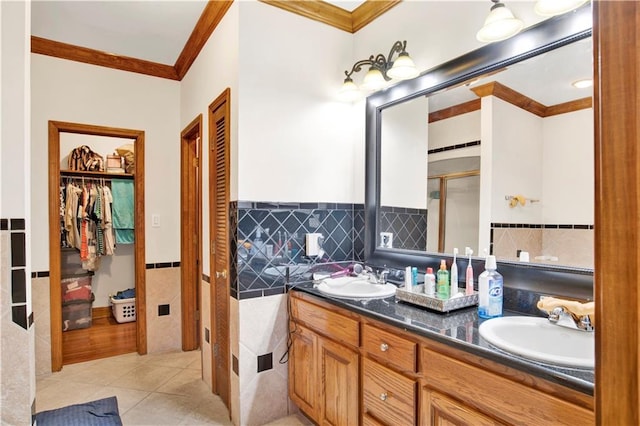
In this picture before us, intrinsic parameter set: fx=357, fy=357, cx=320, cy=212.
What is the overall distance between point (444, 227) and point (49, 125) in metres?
3.01

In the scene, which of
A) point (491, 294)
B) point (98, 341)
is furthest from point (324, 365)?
point (98, 341)

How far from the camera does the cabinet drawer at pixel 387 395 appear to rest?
1322mm

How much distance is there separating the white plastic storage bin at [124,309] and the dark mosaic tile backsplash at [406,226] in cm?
324

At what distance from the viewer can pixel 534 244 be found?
4.99ft

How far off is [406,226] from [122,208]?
3464 millimetres

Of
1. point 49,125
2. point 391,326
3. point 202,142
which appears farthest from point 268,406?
point 49,125

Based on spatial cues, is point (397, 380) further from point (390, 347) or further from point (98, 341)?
point (98, 341)

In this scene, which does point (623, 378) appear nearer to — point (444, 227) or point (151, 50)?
point (444, 227)

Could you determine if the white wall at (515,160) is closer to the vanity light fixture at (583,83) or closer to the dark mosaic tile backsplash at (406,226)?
the vanity light fixture at (583,83)

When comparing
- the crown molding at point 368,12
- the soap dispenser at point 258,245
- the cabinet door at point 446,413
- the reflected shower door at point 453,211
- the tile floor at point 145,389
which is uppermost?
the crown molding at point 368,12

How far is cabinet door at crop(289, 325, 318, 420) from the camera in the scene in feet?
6.22

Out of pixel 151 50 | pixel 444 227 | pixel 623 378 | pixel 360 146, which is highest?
pixel 151 50

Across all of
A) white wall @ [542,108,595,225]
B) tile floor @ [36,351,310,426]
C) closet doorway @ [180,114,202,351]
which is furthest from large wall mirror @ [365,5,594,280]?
closet doorway @ [180,114,202,351]

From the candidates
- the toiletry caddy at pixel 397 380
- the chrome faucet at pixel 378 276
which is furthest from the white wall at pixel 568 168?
the chrome faucet at pixel 378 276
